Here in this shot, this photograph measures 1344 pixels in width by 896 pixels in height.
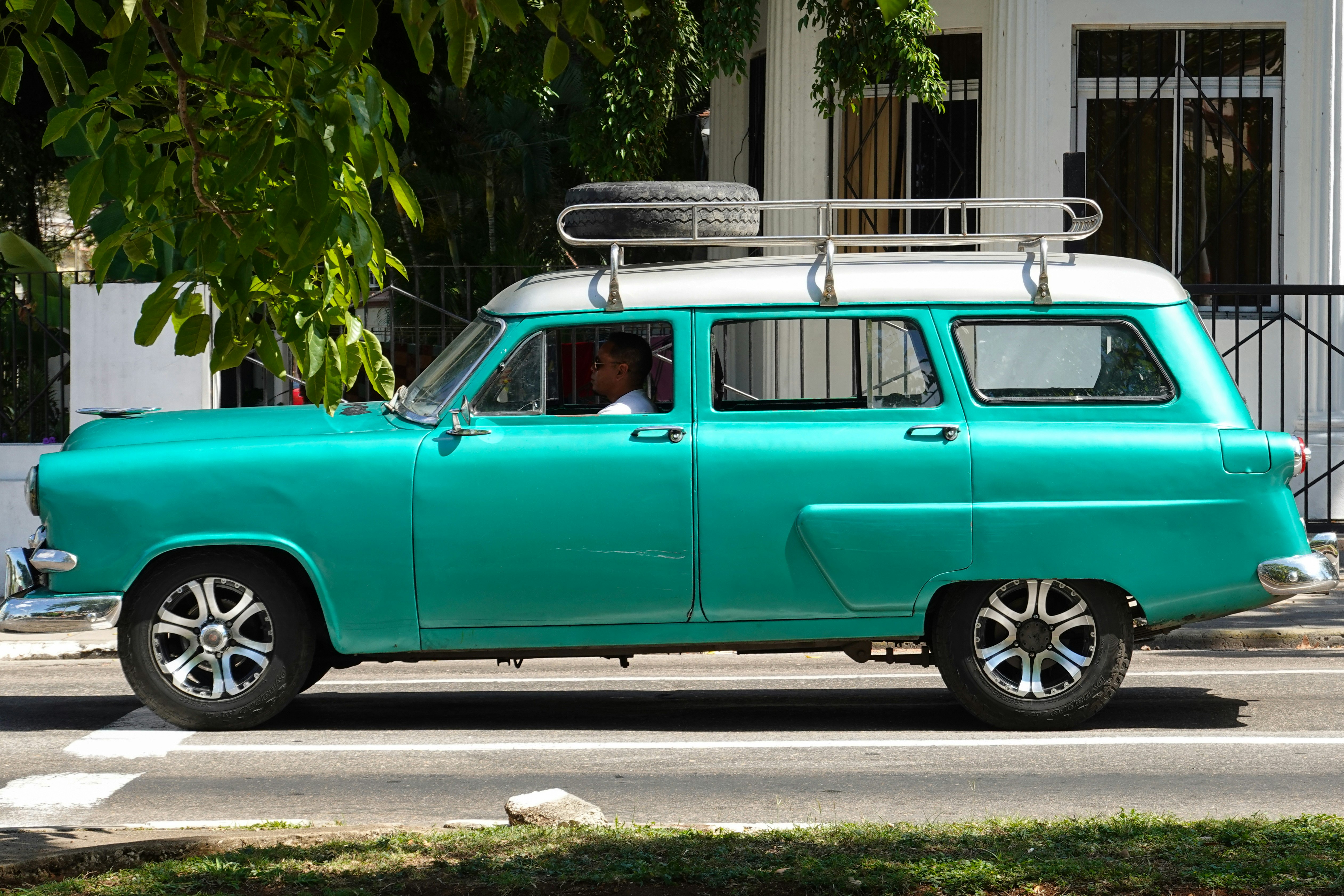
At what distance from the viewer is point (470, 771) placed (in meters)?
6.41

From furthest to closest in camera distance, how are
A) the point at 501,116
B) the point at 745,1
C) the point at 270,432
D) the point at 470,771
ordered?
the point at 501,116
the point at 745,1
the point at 270,432
the point at 470,771

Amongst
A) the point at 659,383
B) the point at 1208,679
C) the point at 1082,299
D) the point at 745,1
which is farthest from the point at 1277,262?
the point at 659,383

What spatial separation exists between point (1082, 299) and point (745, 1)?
6.63 meters

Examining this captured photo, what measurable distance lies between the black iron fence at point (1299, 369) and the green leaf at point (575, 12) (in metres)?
10.1

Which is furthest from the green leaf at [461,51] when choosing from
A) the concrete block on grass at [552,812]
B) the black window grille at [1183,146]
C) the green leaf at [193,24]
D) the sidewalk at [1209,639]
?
the black window grille at [1183,146]

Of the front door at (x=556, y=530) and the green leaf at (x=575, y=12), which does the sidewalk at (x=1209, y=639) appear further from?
the green leaf at (x=575, y=12)

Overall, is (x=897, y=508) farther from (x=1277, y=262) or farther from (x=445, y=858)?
(x=1277, y=262)

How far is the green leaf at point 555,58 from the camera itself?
3445 millimetres

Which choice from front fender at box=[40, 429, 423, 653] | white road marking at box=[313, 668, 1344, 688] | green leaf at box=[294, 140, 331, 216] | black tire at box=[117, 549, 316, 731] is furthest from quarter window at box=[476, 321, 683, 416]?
green leaf at box=[294, 140, 331, 216]

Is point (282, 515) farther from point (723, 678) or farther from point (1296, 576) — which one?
point (1296, 576)

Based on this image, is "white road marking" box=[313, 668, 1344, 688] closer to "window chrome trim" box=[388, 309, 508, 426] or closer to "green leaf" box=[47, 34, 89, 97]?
"window chrome trim" box=[388, 309, 508, 426]

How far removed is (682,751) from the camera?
6.76 meters

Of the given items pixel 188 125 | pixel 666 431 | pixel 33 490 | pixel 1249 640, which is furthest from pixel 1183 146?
pixel 188 125

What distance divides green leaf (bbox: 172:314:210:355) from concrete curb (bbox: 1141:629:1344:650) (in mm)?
6850
